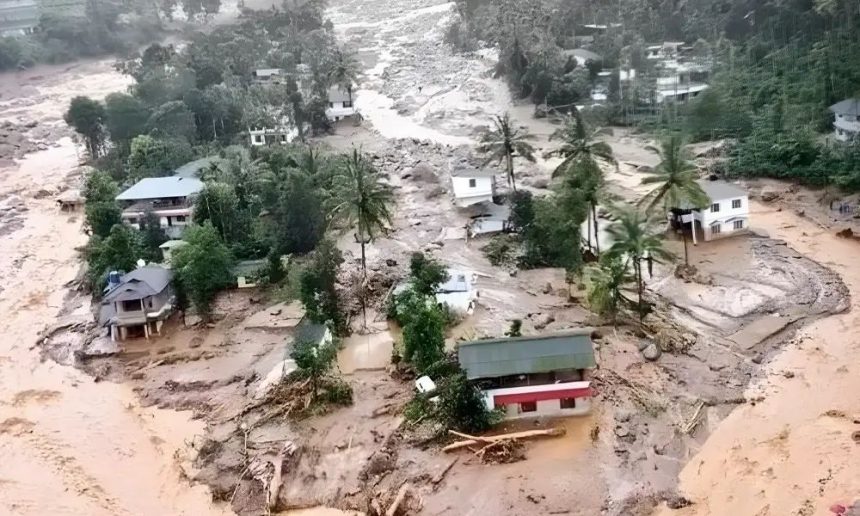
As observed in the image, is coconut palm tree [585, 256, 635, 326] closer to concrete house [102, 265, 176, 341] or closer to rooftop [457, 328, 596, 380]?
rooftop [457, 328, 596, 380]

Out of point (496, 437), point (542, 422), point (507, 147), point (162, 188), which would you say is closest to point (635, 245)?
point (542, 422)

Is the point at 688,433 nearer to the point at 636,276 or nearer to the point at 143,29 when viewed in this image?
the point at 636,276

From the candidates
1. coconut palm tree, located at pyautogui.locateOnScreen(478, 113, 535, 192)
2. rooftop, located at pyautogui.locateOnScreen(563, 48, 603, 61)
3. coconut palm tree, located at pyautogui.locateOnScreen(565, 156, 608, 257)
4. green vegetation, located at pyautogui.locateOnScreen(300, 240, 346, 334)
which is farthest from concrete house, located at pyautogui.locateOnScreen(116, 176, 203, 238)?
rooftop, located at pyautogui.locateOnScreen(563, 48, 603, 61)

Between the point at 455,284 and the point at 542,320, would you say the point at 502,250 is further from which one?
the point at 542,320

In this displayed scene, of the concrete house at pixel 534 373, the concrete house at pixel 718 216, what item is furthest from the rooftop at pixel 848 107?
the concrete house at pixel 534 373

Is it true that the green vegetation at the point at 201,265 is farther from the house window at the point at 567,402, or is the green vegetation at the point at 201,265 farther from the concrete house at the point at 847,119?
the concrete house at the point at 847,119

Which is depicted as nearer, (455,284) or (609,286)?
(609,286)
